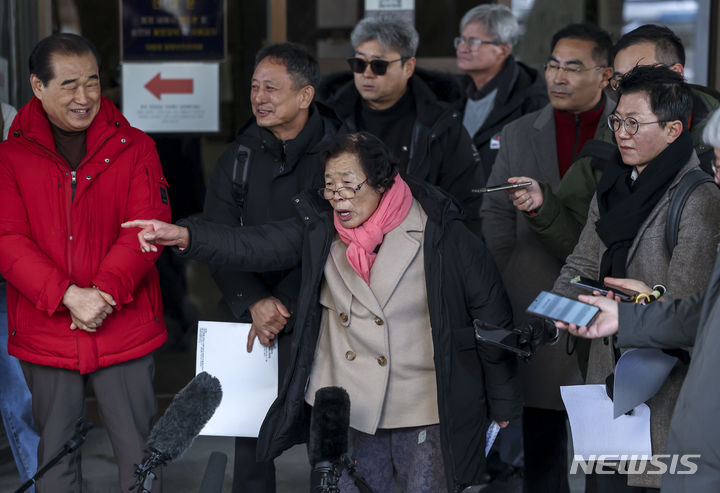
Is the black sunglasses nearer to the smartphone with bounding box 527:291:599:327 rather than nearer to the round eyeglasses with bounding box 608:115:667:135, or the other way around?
the round eyeglasses with bounding box 608:115:667:135

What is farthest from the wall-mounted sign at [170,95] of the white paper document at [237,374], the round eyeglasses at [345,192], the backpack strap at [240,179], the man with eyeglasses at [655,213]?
the man with eyeglasses at [655,213]

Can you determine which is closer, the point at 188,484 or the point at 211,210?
the point at 211,210

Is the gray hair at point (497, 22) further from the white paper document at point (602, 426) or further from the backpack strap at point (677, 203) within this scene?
the white paper document at point (602, 426)

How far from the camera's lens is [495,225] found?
458 cm

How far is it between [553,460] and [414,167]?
148 centimetres

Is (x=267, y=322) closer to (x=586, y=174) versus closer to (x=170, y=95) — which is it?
(x=586, y=174)

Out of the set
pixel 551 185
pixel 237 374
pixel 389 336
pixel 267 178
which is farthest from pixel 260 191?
pixel 551 185

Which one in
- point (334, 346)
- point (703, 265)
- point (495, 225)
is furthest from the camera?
point (495, 225)

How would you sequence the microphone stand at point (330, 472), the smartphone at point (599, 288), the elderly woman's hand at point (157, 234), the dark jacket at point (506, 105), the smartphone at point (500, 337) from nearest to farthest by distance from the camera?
the microphone stand at point (330, 472) → the smartphone at point (599, 288) → the smartphone at point (500, 337) → the elderly woman's hand at point (157, 234) → the dark jacket at point (506, 105)

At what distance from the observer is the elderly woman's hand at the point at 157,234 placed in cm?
348

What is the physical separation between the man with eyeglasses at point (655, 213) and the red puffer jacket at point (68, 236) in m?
1.86

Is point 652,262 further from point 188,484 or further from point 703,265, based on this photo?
point 188,484

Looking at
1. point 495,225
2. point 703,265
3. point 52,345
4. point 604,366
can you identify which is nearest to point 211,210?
point 52,345

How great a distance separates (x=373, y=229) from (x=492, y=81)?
2.19 metres
